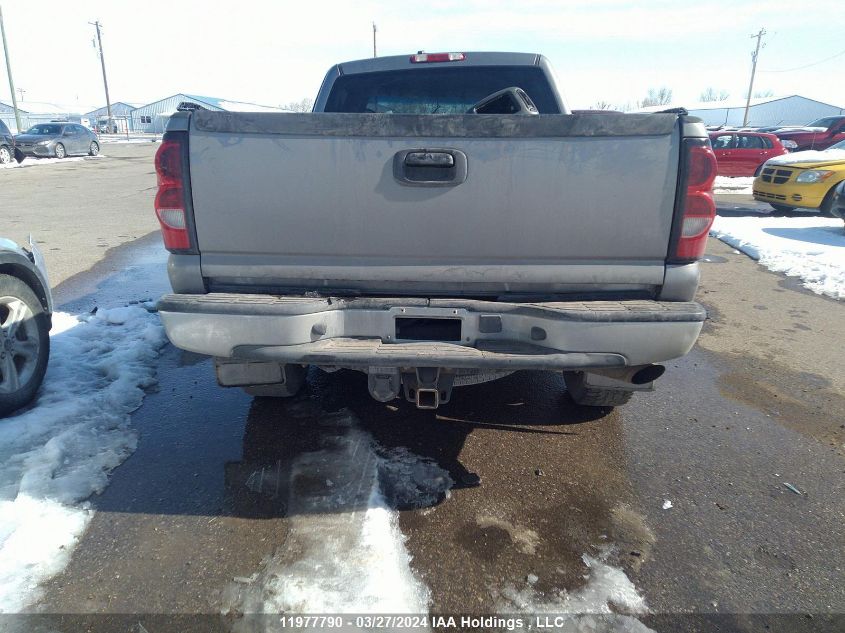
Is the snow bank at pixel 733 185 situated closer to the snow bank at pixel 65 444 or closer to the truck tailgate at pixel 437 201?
the truck tailgate at pixel 437 201

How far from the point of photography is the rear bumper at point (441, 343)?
2.44 metres

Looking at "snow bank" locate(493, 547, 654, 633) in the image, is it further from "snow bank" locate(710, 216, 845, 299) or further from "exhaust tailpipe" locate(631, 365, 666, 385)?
"snow bank" locate(710, 216, 845, 299)

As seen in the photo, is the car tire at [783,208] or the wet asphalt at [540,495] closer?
the wet asphalt at [540,495]

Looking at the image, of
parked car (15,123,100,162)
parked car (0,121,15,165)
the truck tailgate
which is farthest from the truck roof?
parked car (15,123,100,162)

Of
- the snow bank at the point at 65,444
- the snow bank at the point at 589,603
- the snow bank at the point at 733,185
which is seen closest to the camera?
the snow bank at the point at 589,603

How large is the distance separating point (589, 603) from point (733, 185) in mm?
19110

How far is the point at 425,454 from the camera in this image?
126 inches

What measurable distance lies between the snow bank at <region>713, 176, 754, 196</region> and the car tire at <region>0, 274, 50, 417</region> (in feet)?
57.2

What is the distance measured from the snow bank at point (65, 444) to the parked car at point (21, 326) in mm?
148

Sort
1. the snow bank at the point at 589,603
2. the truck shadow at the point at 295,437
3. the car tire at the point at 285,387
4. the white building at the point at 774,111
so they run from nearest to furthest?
Answer: the snow bank at the point at 589,603, the truck shadow at the point at 295,437, the car tire at the point at 285,387, the white building at the point at 774,111

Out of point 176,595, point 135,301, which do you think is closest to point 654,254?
point 176,595

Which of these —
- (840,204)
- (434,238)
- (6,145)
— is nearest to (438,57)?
(434,238)

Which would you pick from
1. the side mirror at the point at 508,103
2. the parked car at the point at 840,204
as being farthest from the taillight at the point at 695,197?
the parked car at the point at 840,204

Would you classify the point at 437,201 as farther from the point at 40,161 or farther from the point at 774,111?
the point at 774,111
